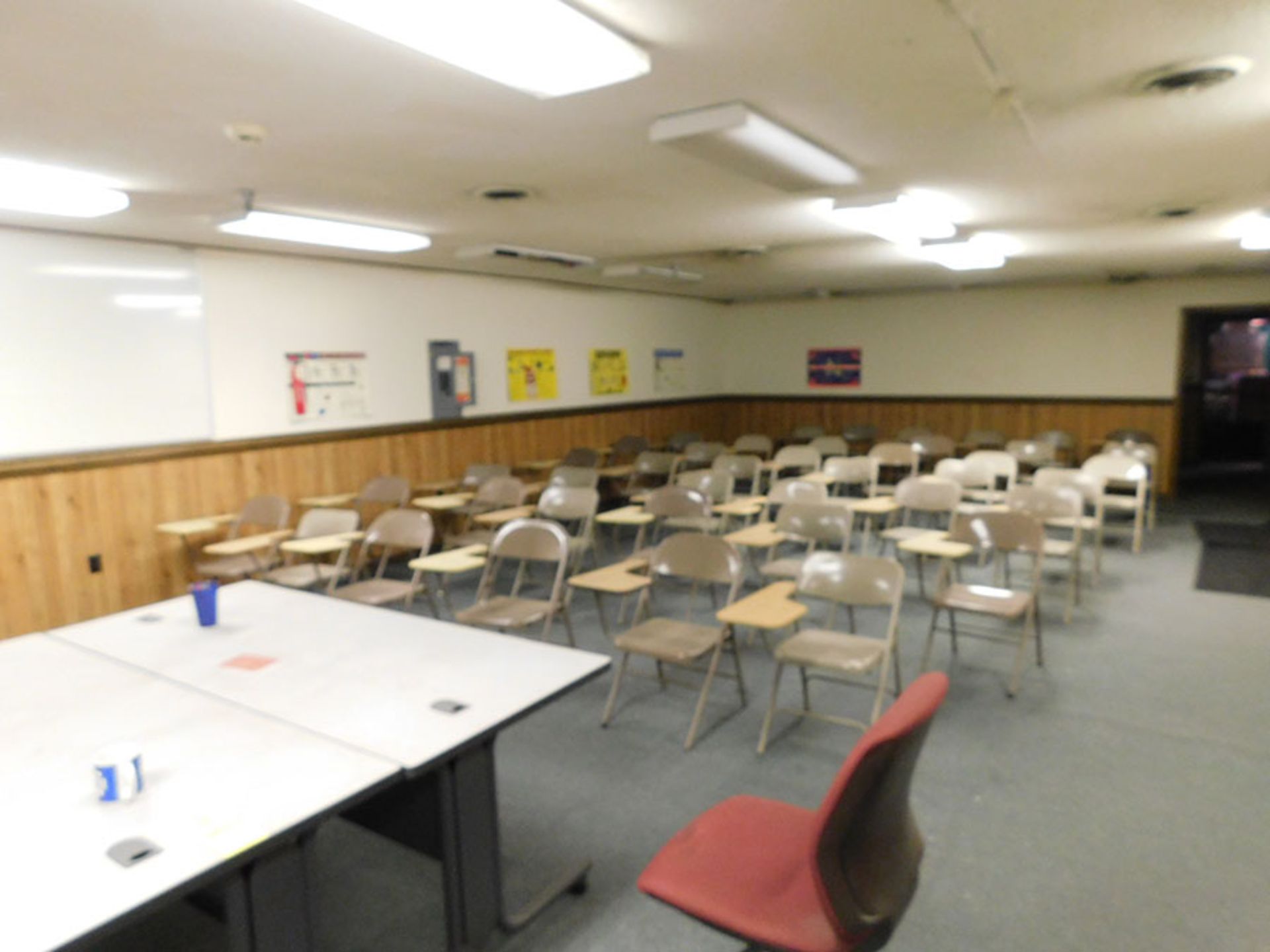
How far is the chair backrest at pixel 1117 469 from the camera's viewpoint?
696cm

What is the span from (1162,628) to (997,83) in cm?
385

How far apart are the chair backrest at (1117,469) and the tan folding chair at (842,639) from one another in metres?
4.21

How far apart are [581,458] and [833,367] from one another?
15.4ft

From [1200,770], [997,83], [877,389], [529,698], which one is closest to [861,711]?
[1200,770]

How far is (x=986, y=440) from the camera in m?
10.0

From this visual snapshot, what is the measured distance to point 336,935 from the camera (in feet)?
8.17

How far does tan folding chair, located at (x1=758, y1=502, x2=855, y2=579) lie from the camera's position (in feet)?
16.0

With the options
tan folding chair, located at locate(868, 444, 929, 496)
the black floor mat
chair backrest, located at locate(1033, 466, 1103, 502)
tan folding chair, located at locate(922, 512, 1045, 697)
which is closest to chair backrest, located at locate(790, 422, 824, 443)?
tan folding chair, located at locate(868, 444, 929, 496)

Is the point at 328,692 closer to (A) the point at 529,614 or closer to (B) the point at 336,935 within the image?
(B) the point at 336,935

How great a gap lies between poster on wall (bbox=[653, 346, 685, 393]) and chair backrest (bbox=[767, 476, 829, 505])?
4.93 meters

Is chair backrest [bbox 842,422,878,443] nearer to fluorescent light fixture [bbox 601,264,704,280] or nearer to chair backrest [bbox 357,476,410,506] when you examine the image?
fluorescent light fixture [bbox 601,264,704,280]

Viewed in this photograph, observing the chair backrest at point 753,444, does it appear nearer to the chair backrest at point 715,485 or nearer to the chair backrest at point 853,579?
the chair backrest at point 715,485

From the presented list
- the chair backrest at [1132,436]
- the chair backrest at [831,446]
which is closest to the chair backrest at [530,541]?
the chair backrest at [831,446]

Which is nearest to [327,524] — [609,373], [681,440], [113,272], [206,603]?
[113,272]
